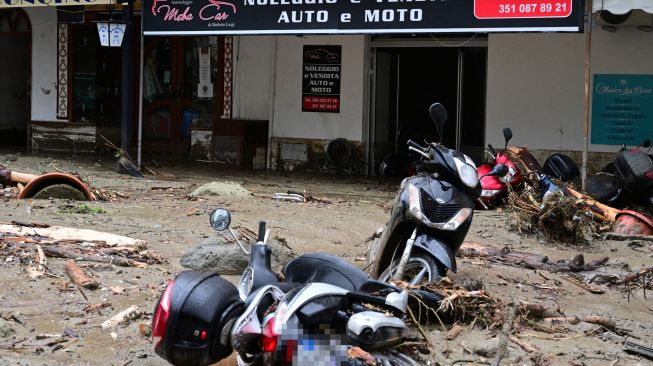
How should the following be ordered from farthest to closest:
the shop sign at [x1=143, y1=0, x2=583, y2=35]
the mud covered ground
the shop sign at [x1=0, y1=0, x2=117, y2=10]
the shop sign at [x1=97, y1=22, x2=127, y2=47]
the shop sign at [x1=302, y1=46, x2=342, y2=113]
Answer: the shop sign at [x1=302, y1=46, x2=342, y2=113] → the shop sign at [x1=0, y1=0, x2=117, y2=10] → the shop sign at [x1=97, y1=22, x2=127, y2=47] → the shop sign at [x1=143, y1=0, x2=583, y2=35] → the mud covered ground

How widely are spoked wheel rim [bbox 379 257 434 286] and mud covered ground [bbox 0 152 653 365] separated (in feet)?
1.57

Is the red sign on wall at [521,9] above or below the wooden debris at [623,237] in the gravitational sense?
above

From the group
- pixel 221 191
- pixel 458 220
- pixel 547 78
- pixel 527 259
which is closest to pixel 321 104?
pixel 547 78

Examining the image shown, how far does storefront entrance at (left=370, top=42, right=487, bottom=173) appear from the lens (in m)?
14.9

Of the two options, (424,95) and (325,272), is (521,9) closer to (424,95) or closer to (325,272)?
(424,95)

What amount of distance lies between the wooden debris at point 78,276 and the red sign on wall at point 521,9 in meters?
6.46

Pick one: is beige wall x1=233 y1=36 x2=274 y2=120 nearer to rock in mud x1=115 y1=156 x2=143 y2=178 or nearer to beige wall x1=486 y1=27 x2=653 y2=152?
rock in mud x1=115 y1=156 x2=143 y2=178

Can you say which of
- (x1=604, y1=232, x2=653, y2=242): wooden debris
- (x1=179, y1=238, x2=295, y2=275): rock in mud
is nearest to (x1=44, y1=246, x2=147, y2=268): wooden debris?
(x1=179, y1=238, x2=295, y2=275): rock in mud

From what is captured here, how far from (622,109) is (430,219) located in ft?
25.3

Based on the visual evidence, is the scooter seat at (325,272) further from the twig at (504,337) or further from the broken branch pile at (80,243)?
the broken branch pile at (80,243)

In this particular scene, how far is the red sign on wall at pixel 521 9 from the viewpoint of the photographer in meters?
10.6

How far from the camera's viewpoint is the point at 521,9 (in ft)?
35.6

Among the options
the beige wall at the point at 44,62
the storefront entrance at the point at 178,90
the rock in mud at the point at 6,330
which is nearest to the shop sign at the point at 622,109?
the storefront entrance at the point at 178,90

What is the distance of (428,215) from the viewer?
611 centimetres
